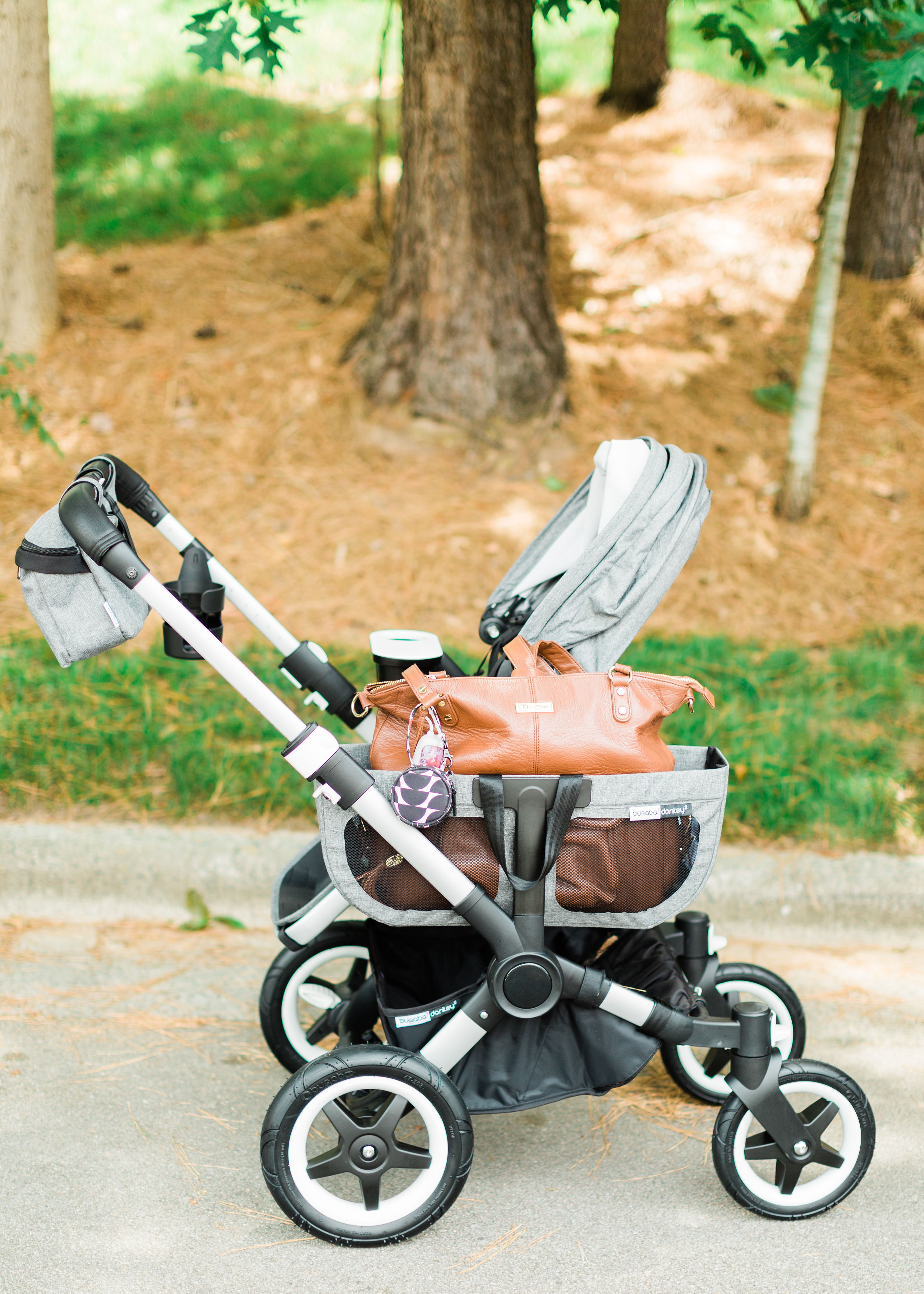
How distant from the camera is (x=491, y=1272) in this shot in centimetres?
217

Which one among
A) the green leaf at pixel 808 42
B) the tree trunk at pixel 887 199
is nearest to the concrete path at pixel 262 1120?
the green leaf at pixel 808 42

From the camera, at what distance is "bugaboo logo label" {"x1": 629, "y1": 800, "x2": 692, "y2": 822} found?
2215 mm

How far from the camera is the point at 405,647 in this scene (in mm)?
2412

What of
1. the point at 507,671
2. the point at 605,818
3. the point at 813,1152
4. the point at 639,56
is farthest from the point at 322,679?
the point at 639,56

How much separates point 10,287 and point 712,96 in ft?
18.1

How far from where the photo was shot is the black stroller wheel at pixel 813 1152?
7.52ft

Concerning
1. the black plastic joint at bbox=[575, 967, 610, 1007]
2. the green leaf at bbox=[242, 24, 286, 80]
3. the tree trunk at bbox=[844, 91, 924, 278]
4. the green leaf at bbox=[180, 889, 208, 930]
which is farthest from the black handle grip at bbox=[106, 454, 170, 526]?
the tree trunk at bbox=[844, 91, 924, 278]

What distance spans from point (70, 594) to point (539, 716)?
1.00m

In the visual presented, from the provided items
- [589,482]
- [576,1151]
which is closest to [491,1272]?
[576,1151]

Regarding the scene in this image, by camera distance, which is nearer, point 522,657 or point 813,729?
point 522,657

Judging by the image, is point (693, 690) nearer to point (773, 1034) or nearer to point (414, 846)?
point (414, 846)

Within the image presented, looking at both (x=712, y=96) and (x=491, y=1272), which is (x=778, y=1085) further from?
(x=712, y=96)

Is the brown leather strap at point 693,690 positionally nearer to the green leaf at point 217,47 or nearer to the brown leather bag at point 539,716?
the brown leather bag at point 539,716

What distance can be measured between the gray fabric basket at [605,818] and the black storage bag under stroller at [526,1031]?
21 cm
